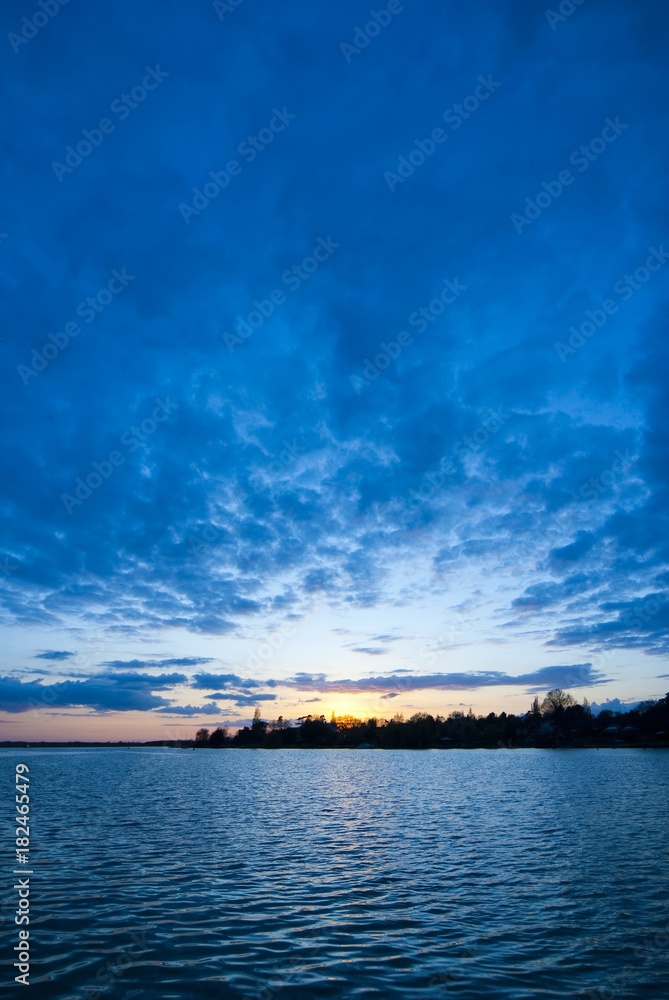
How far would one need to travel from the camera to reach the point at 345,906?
25188 mm

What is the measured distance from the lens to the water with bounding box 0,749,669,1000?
Answer: 17.6 metres

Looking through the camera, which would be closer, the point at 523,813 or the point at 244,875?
the point at 244,875

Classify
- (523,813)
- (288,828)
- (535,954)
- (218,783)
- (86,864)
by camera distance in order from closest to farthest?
(535,954), (86,864), (288,828), (523,813), (218,783)

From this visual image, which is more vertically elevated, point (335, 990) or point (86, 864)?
point (335, 990)

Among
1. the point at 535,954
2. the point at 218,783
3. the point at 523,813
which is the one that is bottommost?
the point at 218,783

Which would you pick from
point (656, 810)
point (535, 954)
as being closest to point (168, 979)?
point (535, 954)

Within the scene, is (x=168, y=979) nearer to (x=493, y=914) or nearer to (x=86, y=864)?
(x=493, y=914)

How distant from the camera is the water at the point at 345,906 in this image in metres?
17.6

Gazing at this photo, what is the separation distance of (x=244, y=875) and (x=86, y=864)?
9.59 meters

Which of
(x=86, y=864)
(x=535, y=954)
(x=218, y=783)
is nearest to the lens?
(x=535, y=954)

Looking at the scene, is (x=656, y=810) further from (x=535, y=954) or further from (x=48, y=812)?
(x=48, y=812)

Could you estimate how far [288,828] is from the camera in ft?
159

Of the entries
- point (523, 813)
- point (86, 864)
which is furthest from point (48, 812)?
point (523, 813)

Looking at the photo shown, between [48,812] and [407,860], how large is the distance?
40.3m
